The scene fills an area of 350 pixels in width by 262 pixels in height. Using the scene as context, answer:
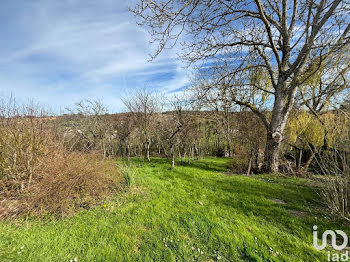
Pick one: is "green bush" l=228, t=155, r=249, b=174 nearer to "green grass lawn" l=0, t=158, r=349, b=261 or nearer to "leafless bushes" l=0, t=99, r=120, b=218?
"green grass lawn" l=0, t=158, r=349, b=261

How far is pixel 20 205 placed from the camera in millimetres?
3312

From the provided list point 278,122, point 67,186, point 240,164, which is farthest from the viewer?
point 240,164

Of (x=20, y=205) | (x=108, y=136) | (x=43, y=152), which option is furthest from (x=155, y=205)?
(x=108, y=136)

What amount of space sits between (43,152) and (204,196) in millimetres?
5051

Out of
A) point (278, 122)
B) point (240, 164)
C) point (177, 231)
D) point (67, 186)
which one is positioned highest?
point (278, 122)

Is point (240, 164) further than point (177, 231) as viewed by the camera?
Yes

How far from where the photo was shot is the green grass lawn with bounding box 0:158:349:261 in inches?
90.6

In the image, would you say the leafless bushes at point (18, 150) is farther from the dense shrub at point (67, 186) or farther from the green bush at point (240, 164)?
the green bush at point (240, 164)

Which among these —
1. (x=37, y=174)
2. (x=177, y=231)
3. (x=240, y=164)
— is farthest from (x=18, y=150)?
(x=240, y=164)

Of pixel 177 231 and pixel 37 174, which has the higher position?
pixel 37 174

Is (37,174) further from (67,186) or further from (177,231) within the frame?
(177,231)

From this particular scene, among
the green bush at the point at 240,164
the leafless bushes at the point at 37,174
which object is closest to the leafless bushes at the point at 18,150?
the leafless bushes at the point at 37,174

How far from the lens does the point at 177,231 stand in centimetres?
287

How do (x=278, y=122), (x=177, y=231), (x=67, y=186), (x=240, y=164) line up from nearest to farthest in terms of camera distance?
(x=177, y=231) < (x=67, y=186) < (x=278, y=122) < (x=240, y=164)
